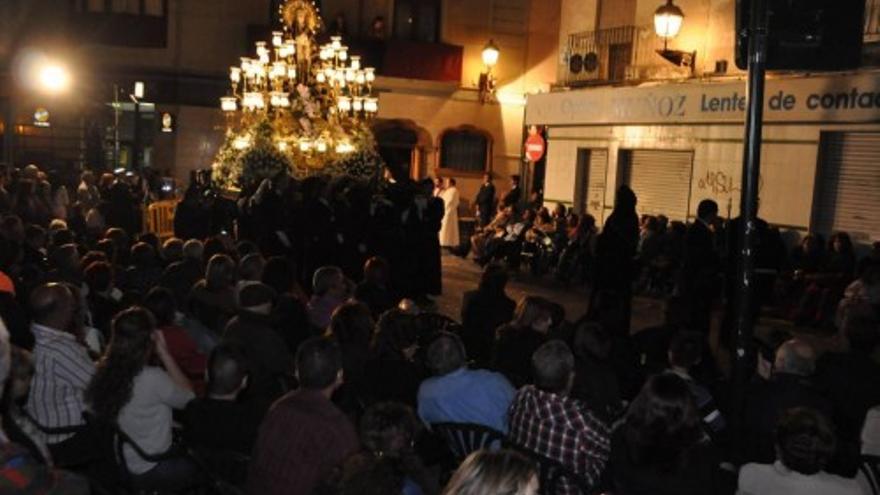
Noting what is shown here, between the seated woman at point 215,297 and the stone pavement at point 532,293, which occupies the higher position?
the seated woman at point 215,297

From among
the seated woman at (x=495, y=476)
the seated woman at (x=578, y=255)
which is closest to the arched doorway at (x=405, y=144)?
the seated woman at (x=578, y=255)

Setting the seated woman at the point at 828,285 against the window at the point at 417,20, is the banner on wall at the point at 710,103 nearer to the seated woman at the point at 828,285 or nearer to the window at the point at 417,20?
the seated woman at the point at 828,285

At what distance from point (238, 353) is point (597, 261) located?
22.1ft

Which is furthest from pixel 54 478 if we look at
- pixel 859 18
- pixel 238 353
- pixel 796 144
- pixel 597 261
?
pixel 796 144

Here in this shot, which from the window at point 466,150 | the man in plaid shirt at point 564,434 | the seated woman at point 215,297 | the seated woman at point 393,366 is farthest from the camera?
the window at point 466,150

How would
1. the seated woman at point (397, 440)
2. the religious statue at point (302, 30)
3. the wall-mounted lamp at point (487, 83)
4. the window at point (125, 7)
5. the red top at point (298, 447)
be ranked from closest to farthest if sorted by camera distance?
the seated woman at point (397, 440)
the red top at point (298, 447)
the religious statue at point (302, 30)
the window at point (125, 7)
the wall-mounted lamp at point (487, 83)

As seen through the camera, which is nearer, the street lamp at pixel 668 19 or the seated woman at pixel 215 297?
the seated woman at pixel 215 297

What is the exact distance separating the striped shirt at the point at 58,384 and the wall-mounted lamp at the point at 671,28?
1369cm

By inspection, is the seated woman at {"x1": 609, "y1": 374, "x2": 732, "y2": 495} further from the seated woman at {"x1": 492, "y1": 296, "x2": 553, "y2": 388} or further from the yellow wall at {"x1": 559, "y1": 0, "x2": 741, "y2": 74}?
the yellow wall at {"x1": 559, "y1": 0, "x2": 741, "y2": 74}

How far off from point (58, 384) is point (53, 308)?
0.47 m

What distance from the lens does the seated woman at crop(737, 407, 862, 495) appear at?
4.00m

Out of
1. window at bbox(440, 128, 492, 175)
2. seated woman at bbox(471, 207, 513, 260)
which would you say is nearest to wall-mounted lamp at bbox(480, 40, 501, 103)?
window at bbox(440, 128, 492, 175)

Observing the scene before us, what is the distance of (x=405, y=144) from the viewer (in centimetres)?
2747

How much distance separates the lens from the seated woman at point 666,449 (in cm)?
408
